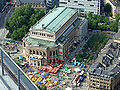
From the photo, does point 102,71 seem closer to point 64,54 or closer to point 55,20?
point 64,54

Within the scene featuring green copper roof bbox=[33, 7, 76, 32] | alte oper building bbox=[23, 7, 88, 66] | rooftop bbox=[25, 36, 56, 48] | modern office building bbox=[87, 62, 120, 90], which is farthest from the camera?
green copper roof bbox=[33, 7, 76, 32]

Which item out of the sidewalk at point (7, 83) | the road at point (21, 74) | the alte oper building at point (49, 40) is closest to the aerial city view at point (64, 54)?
the alte oper building at point (49, 40)

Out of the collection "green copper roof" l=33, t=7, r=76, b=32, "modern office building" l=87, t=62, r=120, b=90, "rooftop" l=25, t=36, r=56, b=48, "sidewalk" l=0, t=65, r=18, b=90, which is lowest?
"modern office building" l=87, t=62, r=120, b=90

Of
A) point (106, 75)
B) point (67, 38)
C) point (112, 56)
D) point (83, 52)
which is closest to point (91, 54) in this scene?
point (83, 52)

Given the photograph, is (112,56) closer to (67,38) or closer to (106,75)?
(106,75)

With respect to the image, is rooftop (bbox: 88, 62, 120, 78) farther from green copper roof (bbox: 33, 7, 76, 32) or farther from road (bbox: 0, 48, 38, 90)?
road (bbox: 0, 48, 38, 90)

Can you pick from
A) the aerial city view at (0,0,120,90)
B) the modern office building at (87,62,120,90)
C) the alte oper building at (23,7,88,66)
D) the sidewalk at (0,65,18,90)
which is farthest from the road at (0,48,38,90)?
→ the alte oper building at (23,7,88,66)
